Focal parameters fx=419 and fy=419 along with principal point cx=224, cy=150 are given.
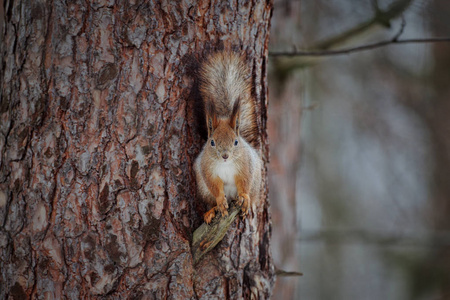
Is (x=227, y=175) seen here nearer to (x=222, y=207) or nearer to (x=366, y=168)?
(x=222, y=207)

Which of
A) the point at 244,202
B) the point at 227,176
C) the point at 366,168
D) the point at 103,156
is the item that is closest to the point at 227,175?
the point at 227,176

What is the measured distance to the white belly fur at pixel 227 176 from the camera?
1.38 metres

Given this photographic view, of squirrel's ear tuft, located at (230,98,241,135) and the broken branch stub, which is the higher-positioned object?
squirrel's ear tuft, located at (230,98,241,135)

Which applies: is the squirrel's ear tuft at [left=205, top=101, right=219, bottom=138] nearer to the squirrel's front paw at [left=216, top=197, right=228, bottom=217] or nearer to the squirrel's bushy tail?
the squirrel's bushy tail

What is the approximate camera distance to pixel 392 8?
209 cm

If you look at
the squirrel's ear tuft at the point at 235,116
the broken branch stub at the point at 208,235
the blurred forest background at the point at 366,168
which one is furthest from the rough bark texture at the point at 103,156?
the blurred forest background at the point at 366,168

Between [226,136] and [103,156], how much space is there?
0.38 meters

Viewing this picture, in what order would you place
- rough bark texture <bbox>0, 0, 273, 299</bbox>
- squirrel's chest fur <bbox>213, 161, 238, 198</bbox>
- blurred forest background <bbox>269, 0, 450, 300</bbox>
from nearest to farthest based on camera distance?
rough bark texture <bbox>0, 0, 273, 299</bbox>
squirrel's chest fur <bbox>213, 161, 238, 198</bbox>
blurred forest background <bbox>269, 0, 450, 300</bbox>

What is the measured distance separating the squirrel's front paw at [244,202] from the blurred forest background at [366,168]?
1.53m

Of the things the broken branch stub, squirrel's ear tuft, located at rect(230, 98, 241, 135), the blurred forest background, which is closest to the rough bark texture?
the broken branch stub

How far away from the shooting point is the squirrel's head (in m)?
1.31

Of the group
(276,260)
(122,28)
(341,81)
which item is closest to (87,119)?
(122,28)

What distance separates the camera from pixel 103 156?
1268mm

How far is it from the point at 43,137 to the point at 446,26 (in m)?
3.56
